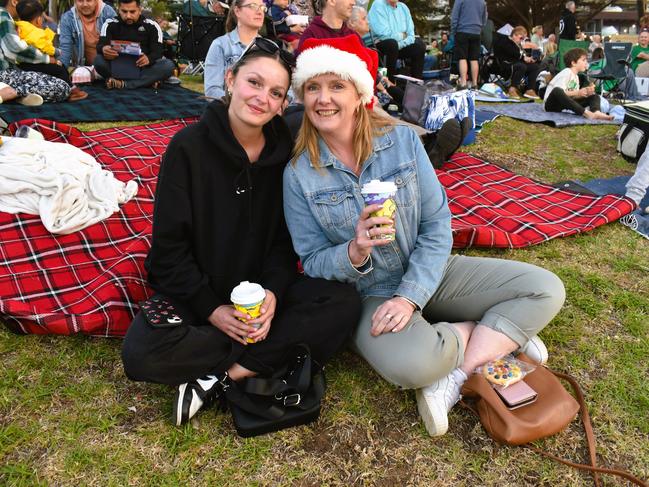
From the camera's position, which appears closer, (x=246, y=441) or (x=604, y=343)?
(x=246, y=441)

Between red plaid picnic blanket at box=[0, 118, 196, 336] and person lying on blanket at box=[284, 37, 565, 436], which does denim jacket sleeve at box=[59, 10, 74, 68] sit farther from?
person lying on blanket at box=[284, 37, 565, 436]

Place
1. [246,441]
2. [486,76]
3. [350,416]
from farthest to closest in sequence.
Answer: [486,76], [350,416], [246,441]

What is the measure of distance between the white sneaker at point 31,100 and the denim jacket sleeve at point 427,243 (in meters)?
5.60

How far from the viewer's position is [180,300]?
2.32 metres

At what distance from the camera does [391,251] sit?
242 cm

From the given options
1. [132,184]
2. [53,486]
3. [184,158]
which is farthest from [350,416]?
[132,184]

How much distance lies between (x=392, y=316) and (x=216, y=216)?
90cm

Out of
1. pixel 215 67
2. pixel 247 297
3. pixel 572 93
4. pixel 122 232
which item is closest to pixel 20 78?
pixel 215 67

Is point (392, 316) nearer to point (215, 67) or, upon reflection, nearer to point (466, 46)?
point (215, 67)

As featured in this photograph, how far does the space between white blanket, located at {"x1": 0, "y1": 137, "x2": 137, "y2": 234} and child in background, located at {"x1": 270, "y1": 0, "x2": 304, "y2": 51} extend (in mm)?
4115

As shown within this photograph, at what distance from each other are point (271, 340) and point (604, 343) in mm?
1795

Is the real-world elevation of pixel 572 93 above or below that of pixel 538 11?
above

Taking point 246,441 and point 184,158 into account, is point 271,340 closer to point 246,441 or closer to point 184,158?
point 246,441

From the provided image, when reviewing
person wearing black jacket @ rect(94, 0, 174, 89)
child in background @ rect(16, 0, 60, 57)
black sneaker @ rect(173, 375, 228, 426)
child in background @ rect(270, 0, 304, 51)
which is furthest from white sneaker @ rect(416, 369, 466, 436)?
person wearing black jacket @ rect(94, 0, 174, 89)
